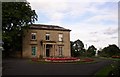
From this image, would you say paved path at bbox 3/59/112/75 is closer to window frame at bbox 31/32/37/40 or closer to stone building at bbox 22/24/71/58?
stone building at bbox 22/24/71/58

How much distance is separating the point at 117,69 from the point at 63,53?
4123 centimetres

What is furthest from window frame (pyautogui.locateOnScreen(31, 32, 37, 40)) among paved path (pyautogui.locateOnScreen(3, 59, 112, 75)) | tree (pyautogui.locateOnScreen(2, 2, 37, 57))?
paved path (pyautogui.locateOnScreen(3, 59, 112, 75))

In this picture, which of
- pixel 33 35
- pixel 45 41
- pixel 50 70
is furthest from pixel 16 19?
pixel 50 70

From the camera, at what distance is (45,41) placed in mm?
52688

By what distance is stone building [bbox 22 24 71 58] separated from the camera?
171ft

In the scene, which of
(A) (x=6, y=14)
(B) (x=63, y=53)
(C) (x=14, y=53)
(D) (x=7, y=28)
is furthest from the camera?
(B) (x=63, y=53)

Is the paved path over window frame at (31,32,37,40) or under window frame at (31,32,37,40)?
under

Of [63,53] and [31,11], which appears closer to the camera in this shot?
[31,11]

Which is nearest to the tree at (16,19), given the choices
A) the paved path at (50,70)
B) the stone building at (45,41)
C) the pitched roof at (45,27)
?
the stone building at (45,41)

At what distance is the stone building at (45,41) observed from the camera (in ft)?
171

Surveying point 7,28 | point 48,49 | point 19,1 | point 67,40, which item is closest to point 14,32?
point 7,28

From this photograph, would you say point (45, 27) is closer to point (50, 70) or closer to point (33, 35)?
point (33, 35)

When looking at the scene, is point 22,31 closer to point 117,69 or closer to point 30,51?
point 30,51

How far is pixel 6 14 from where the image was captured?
42750 millimetres
